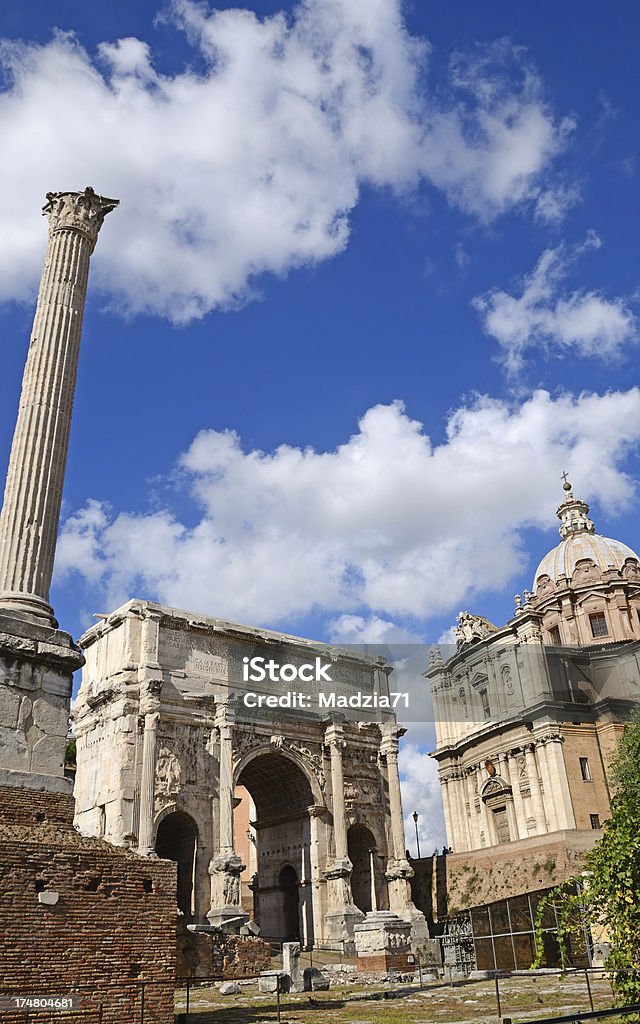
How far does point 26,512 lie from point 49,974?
21.8ft

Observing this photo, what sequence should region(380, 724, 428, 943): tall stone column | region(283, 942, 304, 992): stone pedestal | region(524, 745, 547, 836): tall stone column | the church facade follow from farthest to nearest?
the church facade, region(524, 745, 547, 836): tall stone column, region(380, 724, 428, 943): tall stone column, region(283, 942, 304, 992): stone pedestal

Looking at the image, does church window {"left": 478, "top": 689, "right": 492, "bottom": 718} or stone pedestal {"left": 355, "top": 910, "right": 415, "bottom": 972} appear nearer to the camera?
stone pedestal {"left": 355, "top": 910, "right": 415, "bottom": 972}

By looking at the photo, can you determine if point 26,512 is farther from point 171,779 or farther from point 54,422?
point 171,779

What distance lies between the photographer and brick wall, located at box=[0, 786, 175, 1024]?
9.53 m

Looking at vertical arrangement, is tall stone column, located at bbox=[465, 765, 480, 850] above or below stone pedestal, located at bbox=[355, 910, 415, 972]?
above

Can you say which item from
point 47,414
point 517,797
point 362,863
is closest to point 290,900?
point 362,863

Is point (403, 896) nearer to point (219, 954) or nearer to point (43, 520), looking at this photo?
point (219, 954)

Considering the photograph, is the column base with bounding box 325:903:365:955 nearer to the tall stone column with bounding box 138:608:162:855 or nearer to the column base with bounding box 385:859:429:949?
the column base with bounding box 385:859:429:949

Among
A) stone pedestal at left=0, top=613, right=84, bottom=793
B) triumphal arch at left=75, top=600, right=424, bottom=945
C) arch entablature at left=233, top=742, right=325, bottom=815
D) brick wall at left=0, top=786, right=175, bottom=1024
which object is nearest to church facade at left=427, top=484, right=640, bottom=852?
triumphal arch at left=75, top=600, right=424, bottom=945

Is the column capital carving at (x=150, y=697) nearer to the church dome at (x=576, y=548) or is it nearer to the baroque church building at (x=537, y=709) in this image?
the baroque church building at (x=537, y=709)

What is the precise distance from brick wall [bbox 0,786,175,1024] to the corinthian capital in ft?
34.4

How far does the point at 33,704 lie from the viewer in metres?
11.3

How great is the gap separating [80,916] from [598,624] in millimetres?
44995

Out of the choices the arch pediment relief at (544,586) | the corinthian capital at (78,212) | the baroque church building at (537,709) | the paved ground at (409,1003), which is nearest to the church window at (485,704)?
the baroque church building at (537,709)
